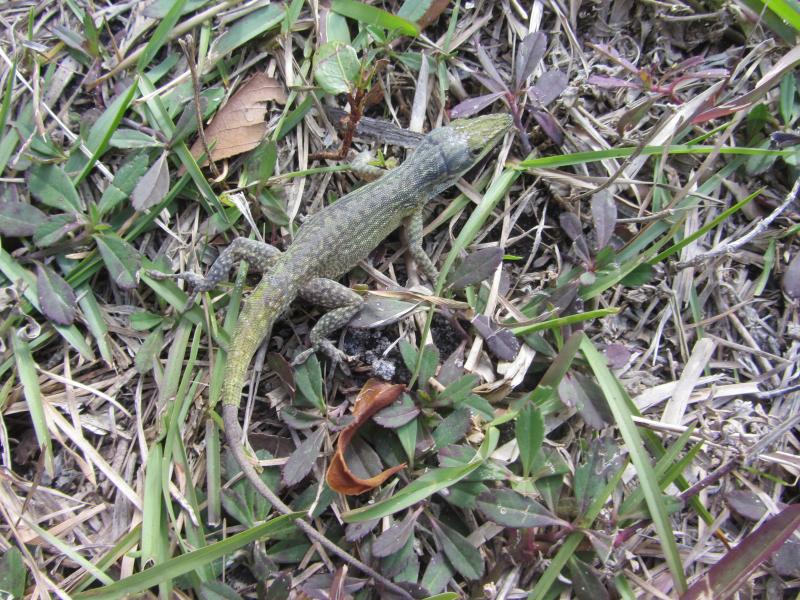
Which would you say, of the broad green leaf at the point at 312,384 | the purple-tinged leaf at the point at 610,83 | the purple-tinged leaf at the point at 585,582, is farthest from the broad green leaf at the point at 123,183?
the purple-tinged leaf at the point at 585,582

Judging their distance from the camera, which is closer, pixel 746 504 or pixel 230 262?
pixel 746 504

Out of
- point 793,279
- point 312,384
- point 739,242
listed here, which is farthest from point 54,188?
point 793,279

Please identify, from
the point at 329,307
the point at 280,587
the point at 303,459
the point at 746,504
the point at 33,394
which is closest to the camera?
the point at 280,587

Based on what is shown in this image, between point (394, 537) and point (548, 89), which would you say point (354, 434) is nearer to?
point (394, 537)

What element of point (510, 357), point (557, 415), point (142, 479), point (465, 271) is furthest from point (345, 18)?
point (142, 479)

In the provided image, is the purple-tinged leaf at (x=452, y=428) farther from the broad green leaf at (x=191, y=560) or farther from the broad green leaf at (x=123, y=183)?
the broad green leaf at (x=123, y=183)

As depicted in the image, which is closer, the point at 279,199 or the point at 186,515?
the point at 186,515

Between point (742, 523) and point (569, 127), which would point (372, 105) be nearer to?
point (569, 127)
